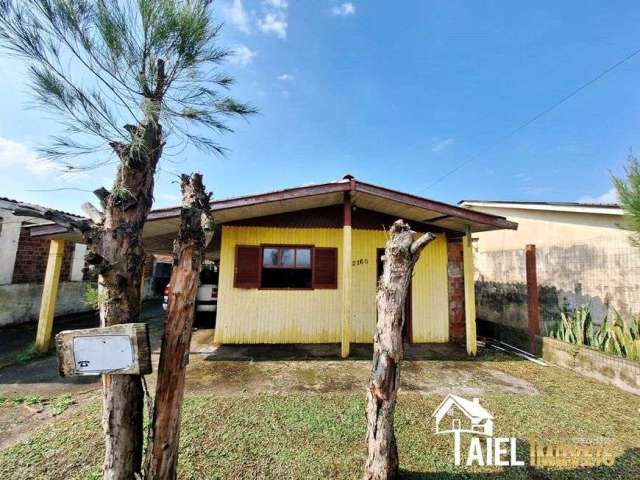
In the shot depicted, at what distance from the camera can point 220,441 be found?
2.70m

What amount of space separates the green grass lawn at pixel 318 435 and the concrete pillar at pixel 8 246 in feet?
22.5

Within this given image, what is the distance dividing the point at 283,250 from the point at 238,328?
1.97 metres

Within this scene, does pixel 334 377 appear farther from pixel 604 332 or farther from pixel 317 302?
pixel 604 332

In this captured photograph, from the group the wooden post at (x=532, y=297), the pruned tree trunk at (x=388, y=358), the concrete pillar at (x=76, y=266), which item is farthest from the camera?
the concrete pillar at (x=76, y=266)

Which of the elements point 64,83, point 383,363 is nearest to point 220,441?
point 383,363

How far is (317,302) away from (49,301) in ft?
17.6

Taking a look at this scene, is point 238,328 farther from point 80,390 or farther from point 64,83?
point 64,83

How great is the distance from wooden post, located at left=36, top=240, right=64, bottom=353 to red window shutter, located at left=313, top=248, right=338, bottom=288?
5.18 meters

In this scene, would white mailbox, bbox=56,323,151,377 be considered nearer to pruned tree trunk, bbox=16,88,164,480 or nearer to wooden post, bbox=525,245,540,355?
pruned tree trunk, bbox=16,88,164,480

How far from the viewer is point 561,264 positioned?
5.86 meters

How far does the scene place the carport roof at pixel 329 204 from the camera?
16.1 feet

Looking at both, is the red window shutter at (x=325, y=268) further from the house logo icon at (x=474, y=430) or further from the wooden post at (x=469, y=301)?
the house logo icon at (x=474, y=430)

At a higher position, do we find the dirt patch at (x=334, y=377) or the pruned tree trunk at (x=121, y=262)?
the pruned tree trunk at (x=121, y=262)

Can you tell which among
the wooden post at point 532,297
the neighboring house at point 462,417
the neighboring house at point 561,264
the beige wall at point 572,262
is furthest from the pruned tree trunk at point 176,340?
the beige wall at point 572,262
